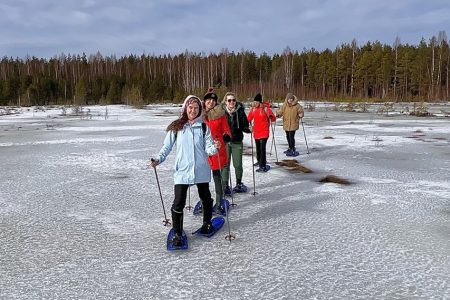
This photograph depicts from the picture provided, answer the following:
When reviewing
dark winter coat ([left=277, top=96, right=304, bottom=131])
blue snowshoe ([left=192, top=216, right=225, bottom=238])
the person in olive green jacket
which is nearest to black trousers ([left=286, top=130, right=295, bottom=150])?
the person in olive green jacket

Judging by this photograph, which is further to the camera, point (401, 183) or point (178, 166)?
point (401, 183)

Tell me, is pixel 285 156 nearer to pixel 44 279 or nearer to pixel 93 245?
pixel 93 245

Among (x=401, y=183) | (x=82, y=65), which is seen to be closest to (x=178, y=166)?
(x=401, y=183)

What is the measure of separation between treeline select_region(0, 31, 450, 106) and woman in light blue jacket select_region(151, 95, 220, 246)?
40831 millimetres

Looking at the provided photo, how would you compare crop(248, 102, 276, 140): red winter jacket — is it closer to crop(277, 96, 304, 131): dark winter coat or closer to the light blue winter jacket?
crop(277, 96, 304, 131): dark winter coat

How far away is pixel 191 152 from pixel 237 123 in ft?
8.12

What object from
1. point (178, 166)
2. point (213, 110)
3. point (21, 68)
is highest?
point (21, 68)

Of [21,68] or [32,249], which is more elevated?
[21,68]

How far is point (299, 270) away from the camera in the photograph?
12.6ft

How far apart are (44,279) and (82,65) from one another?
9655cm

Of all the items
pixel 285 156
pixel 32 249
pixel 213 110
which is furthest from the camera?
pixel 285 156

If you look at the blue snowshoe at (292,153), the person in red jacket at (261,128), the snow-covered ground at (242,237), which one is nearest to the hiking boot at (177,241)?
the snow-covered ground at (242,237)

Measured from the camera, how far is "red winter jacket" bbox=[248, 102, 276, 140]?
912 cm

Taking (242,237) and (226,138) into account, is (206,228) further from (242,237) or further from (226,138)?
(226,138)
